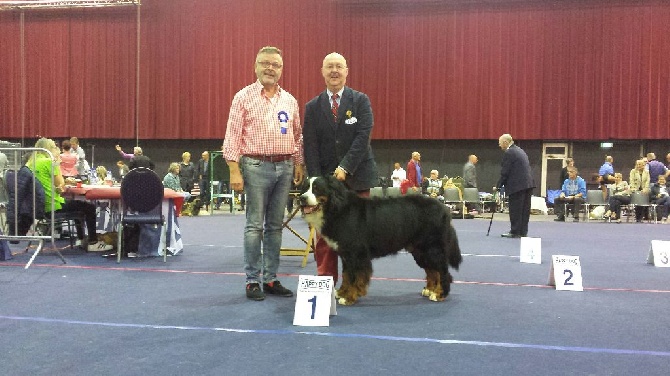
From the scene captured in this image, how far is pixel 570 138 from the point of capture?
15391 millimetres

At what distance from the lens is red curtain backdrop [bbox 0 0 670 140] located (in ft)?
49.6

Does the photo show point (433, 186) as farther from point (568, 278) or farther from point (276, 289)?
point (276, 289)

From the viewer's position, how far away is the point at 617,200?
12.7 meters

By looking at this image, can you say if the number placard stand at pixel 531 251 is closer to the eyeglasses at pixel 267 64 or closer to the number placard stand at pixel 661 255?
the number placard stand at pixel 661 255

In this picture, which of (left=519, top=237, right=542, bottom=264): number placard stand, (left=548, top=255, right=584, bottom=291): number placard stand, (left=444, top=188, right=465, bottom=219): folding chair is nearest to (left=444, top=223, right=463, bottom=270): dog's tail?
(left=548, top=255, right=584, bottom=291): number placard stand

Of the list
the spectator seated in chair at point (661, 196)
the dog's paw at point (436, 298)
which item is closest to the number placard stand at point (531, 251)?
the dog's paw at point (436, 298)

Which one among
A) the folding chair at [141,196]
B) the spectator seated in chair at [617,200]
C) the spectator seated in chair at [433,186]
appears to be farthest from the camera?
the spectator seated in chair at [433,186]

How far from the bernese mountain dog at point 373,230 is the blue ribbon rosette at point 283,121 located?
1.46 feet

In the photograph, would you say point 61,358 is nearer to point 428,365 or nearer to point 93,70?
point 428,365

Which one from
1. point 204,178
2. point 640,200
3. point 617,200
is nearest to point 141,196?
point 204,178

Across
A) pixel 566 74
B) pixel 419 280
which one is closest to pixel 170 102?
pixel 566 74

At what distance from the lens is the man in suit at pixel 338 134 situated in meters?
3.77

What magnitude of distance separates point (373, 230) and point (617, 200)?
36.1 feet

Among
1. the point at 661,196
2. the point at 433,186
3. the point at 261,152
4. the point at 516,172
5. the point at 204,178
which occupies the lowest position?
the point at 661,196
